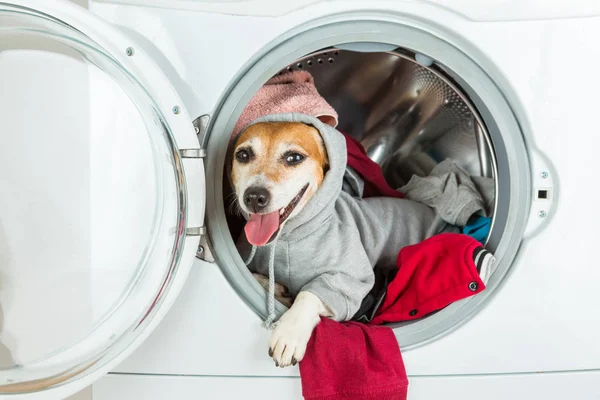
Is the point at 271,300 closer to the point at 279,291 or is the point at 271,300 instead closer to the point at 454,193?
the point at 279,291

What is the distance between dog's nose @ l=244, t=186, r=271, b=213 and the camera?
920mm

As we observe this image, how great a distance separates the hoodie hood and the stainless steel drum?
0.71ft

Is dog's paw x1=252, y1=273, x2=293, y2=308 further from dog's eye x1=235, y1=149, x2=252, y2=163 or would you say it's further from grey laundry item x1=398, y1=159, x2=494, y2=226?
grey laundry item x1=398, y1=159, x2=494, y2=226

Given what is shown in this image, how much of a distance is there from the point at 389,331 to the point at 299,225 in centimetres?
24

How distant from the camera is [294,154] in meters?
0.98

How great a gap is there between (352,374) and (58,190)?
1.79 feet

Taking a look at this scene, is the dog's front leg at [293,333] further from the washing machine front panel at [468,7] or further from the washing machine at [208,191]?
the washing machine front panel at [468,7]

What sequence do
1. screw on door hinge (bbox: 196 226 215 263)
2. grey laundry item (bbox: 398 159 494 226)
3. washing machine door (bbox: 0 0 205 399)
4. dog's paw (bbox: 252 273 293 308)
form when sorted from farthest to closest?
grey laundry item (bbox: 398 159 494 226) → dog's paw (bbox: 252 273 293 308) → screw on door hinge (bbox: 196 226 215 263) → washing machine door (bbox: 0 0 205 399)

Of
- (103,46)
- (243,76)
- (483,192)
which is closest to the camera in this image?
(103,46)

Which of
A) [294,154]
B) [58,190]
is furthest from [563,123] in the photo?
[58,190]

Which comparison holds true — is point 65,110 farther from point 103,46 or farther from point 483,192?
point 483,192

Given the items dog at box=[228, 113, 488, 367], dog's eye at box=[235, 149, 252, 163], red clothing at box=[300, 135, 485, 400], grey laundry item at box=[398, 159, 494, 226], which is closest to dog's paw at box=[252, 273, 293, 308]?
dog at box=[228, 113, 488, 367]

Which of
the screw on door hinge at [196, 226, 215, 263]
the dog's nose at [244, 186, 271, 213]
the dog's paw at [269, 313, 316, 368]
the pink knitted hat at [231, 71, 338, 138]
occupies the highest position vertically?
the pink knitted hat at [231, 71, 338, 138]

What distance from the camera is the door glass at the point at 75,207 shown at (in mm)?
838
